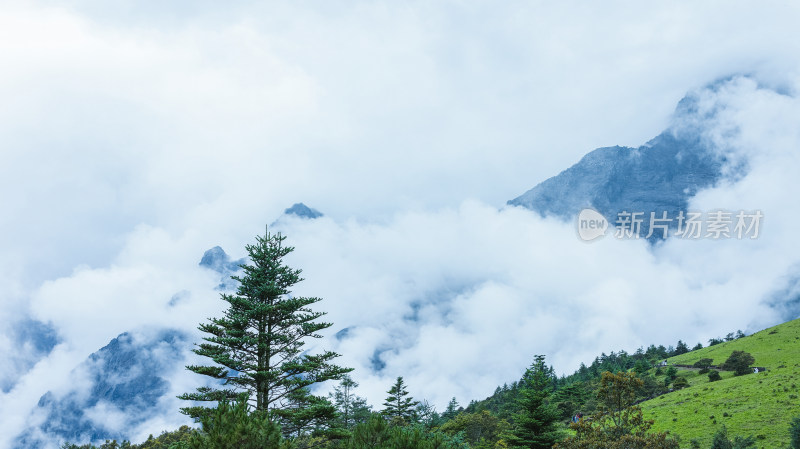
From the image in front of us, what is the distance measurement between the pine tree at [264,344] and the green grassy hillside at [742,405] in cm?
3653

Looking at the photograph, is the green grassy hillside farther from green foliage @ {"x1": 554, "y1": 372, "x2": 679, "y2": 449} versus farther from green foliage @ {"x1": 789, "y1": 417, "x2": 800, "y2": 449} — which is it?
green foliage @ {"x1": 554, "y1": 372, "x2": 679, "y2": 449}

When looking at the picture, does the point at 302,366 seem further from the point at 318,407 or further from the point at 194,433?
the point at 194,433

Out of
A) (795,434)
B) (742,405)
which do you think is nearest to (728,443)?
(795,434)

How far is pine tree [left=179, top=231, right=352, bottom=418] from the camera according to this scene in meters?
26.8

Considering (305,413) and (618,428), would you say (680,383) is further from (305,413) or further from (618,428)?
(305,413)

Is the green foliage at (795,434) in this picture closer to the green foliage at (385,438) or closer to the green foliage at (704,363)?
the green foliage at (385,438)

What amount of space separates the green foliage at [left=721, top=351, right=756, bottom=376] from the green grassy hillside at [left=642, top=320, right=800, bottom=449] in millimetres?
1403

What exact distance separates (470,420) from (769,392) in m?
35.0

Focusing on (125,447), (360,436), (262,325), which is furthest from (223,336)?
(125,447)

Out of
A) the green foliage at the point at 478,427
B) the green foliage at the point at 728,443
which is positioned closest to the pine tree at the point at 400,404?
the green foliage at the point at 478,427

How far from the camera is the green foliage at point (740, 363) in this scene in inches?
2672

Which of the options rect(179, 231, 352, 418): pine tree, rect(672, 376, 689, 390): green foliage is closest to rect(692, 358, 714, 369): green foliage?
rect(672, 376, 689, 390): green foliage

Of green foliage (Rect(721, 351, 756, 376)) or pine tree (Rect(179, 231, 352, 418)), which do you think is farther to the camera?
green foliage (Rect(721, 351, 756, 376))

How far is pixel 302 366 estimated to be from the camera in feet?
89.2
